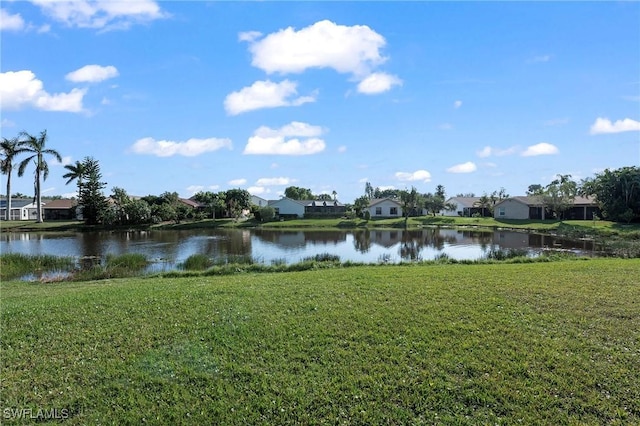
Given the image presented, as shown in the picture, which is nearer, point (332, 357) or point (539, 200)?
point (332, 357)

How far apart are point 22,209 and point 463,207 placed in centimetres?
8522

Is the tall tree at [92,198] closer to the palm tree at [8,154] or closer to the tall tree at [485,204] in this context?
the palm tree at [8,154]

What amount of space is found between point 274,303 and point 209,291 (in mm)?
1959

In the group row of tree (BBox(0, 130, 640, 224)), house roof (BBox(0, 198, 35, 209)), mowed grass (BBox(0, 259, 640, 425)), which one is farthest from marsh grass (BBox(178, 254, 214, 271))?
house roof (BBox(0, 198, 35, 209))

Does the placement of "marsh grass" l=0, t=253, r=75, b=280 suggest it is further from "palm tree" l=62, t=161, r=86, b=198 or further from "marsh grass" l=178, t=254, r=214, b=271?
"palm tree" l=62, t=161, r=86, b=198

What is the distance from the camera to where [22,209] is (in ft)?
252

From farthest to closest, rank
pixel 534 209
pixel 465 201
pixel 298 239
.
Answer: pixel 465 201, pixel 534 209, pixel 298 239

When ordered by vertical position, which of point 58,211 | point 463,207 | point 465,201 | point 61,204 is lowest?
point 463,207

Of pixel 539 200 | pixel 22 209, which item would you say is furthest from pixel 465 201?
pixel 22 209

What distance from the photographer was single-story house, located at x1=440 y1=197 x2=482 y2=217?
81.1 m

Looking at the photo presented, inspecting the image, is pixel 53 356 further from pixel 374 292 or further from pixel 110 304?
pixel 374 292

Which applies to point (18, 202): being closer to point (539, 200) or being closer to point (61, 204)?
point (61, 204)

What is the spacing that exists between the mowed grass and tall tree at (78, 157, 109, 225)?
5578cm

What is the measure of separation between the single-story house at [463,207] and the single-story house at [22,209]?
78.5 metres
